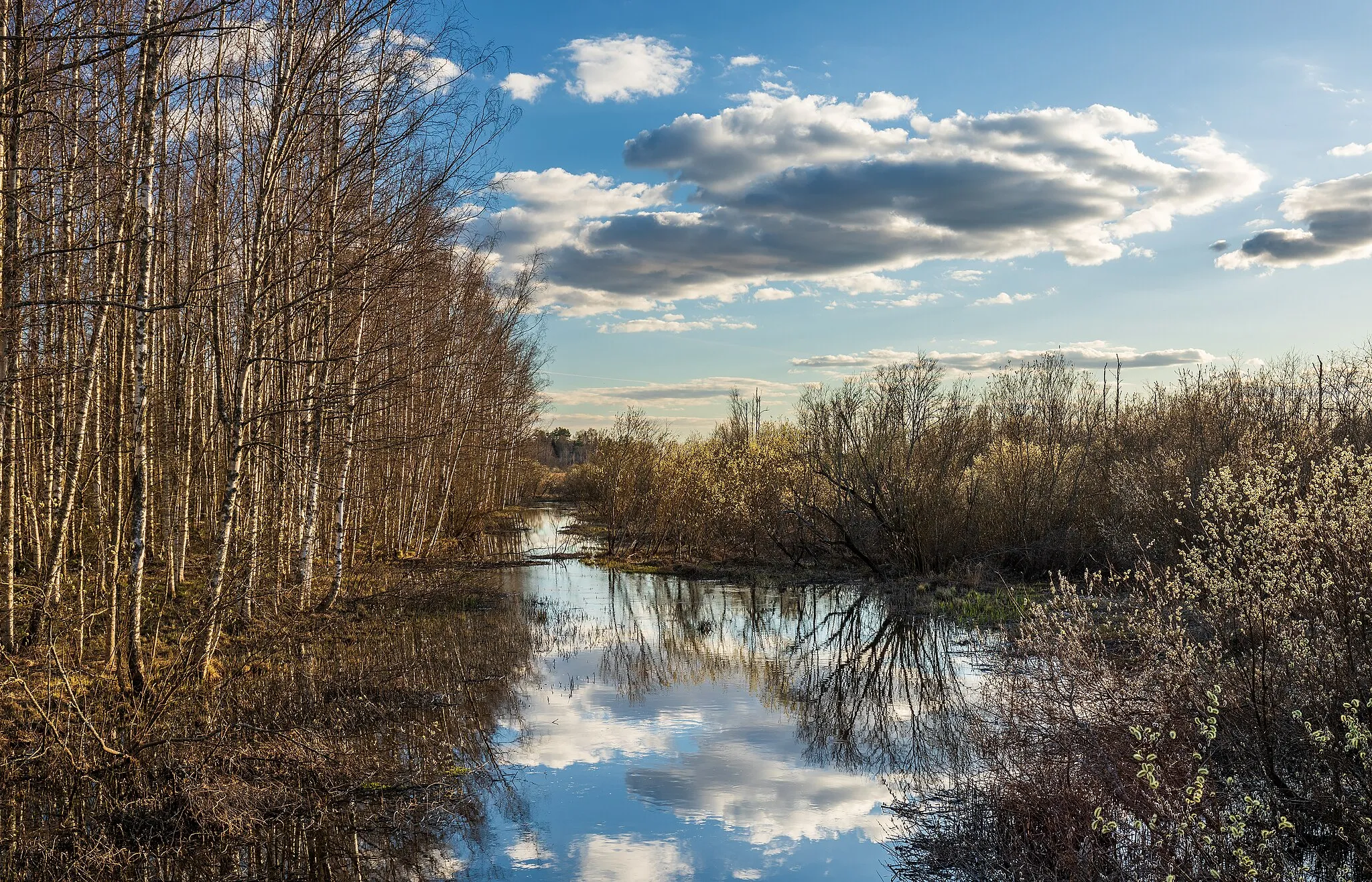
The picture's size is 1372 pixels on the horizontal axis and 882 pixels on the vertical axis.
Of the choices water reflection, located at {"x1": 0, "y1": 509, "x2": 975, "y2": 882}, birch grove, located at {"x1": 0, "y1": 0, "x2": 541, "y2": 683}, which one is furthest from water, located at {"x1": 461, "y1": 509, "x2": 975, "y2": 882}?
birch grove, located at {"x1": 0, "y1": 0, "x2": 541, "y2": 683}

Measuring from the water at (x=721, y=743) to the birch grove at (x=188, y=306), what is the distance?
11.5 ft

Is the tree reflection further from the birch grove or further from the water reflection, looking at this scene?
the birch grove

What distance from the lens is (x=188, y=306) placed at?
A: 8.48 meters

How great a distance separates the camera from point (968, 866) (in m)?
6.10

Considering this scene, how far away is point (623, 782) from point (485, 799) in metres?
1.26

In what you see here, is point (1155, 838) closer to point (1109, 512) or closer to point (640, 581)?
point (1109, 512)

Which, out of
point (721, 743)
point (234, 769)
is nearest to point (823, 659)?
point (721, 743)

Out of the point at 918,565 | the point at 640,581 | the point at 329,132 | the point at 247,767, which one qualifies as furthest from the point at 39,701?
the point at 918,565

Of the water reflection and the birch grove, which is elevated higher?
the birch grove

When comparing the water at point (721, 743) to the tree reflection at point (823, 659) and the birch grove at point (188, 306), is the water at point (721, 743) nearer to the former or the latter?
the tree reflection at point (823, 659)

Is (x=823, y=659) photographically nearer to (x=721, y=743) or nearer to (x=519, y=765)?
(x=721, y=743)

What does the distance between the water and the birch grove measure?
3498mm

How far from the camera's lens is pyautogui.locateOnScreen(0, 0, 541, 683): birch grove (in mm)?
8273

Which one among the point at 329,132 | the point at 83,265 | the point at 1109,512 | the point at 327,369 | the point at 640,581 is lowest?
the point at 640,581
